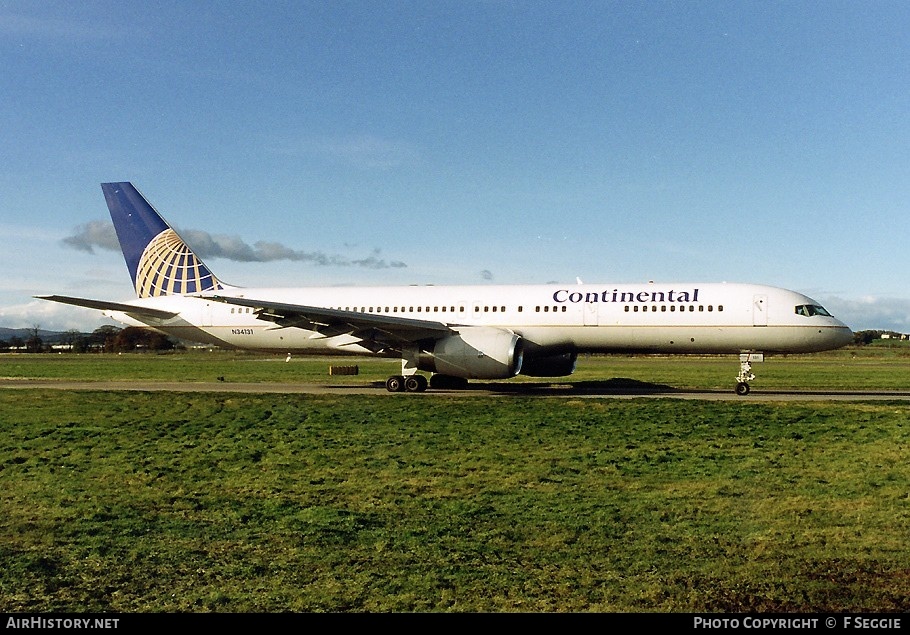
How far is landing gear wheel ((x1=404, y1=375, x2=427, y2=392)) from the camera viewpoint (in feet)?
88.7

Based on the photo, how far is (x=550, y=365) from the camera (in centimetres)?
2877

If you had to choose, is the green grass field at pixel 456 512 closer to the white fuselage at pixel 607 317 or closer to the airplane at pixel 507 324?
the airplane at pixel 507 324

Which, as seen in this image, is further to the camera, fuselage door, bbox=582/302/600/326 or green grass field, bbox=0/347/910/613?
fuselage door, bbox=582/302/600/326

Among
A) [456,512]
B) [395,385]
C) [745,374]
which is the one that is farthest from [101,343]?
[456,512]

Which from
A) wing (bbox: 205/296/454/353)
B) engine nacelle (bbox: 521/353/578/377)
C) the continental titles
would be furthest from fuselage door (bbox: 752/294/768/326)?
wing (bbox: 205/296/454/353)

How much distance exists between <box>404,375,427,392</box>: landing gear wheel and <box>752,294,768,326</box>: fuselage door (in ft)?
39.2

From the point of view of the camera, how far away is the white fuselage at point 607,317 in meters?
25.8

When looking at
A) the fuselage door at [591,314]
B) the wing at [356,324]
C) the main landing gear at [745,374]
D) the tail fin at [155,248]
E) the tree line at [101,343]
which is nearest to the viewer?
the main landing gear at [745,374]

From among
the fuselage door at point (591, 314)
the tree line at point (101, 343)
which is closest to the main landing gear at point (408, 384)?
the fuselage door at point (591, 314)

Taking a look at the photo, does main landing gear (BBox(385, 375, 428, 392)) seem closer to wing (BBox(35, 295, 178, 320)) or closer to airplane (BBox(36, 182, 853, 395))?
airplane (BBox(36, 182, 853, 395))

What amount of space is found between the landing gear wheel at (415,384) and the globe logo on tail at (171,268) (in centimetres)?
1171

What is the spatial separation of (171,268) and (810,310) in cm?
2649

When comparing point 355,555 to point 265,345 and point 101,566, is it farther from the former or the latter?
point 265,345
